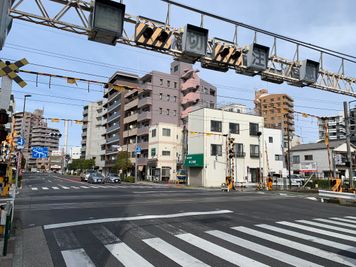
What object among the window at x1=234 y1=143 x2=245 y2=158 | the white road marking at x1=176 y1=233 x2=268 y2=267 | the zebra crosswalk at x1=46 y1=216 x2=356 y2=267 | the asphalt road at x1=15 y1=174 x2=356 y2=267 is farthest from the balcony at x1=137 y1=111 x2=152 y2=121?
the white road marking at x1=176 y1=233 x2=268 y2=267

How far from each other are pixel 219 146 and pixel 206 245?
37814 millimetres

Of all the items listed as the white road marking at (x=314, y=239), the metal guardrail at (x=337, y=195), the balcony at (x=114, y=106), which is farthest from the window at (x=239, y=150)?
the balcony at (x=114, y=106)

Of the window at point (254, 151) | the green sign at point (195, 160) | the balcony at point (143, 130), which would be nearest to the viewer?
the green sign at point (195, 160)

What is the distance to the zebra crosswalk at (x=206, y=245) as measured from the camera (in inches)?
237

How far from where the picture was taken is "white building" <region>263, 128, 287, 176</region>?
1997 inches

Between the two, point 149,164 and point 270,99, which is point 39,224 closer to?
point 149,164

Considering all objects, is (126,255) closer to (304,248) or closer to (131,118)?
(304,248)

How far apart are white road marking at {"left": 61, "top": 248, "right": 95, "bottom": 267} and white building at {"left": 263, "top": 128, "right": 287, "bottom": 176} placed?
46232 mm

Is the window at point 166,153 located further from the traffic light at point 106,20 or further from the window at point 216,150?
the traffic light at point 106,20

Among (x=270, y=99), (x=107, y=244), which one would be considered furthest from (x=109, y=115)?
(x=107, y=244)

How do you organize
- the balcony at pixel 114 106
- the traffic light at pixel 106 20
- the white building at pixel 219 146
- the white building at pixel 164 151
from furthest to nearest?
the balcony at pixel 114 106 < the white building at pixel 164 151 < the white building at pixel 219 146 < the traffic light at pixel 106 20

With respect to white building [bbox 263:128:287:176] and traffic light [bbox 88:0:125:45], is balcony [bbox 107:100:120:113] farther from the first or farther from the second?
traffic light [bbox 88:0:125:45]

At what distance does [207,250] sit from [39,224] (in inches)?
233

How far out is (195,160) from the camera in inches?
1741
